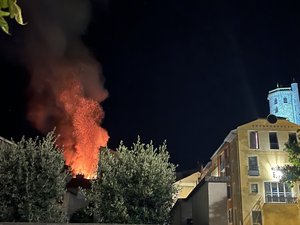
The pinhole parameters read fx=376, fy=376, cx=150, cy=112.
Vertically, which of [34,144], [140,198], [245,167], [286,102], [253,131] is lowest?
[140,198]

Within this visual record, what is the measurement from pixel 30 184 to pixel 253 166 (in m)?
34.0

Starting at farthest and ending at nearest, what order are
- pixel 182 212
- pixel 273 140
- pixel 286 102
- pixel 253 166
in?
pixel 286 102, pixel 273 140, pixel 253 166, pixel 182 212

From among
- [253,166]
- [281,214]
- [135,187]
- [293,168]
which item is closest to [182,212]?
[135,187]

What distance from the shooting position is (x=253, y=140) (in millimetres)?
47938

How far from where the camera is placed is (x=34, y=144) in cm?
2016

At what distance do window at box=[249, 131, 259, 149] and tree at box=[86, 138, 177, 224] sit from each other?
29.5 meters

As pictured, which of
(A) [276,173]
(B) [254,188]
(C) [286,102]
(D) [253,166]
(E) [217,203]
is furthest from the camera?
(C) [286,102]

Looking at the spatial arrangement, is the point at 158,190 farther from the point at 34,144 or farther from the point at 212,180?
the point at 34,144

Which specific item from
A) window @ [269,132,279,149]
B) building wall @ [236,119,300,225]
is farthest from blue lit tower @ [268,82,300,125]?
window @ [269,132,279,149]

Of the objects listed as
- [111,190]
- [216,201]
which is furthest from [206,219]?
[111,190]

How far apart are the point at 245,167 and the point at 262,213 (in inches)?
229

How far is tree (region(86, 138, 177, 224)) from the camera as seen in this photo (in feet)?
59.2

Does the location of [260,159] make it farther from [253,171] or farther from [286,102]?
[286,102]

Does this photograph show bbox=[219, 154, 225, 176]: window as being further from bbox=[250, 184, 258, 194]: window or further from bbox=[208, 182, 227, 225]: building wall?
bbox=[208, 182, 227, 225]: building wall
